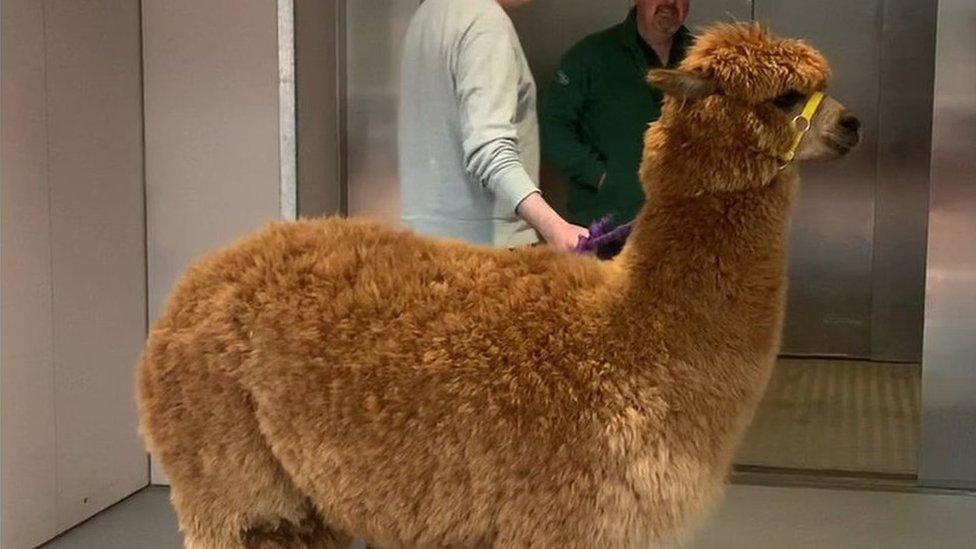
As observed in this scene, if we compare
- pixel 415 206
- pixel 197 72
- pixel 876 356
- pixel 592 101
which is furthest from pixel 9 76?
pixel 876 356

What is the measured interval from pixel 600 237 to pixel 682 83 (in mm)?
353

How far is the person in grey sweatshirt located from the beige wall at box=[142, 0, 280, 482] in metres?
1.06

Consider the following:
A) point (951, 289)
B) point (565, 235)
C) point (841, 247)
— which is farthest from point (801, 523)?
point (565, 235)

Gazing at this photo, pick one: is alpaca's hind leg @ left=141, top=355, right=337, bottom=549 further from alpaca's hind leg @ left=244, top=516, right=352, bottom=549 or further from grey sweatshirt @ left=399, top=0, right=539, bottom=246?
grey sweatshirt @ left=399, top=0, right=539, bottom=246

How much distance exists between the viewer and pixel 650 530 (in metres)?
1.38

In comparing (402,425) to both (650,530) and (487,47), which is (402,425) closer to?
(650,530)

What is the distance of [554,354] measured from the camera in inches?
54.4

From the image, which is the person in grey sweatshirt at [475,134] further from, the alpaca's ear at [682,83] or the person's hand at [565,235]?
the alpaca's ear at [682,83]

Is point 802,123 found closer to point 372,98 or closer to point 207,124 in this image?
point 372,98

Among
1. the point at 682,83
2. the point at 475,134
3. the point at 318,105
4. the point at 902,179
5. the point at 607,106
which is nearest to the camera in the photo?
the point at 682,83

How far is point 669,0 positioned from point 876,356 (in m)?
1.63

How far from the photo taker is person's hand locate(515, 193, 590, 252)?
1756 mm

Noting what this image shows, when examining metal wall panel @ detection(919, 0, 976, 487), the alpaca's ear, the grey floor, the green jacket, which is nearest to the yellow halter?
the alpaca's ear

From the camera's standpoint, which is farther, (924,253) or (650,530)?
(924,253)
